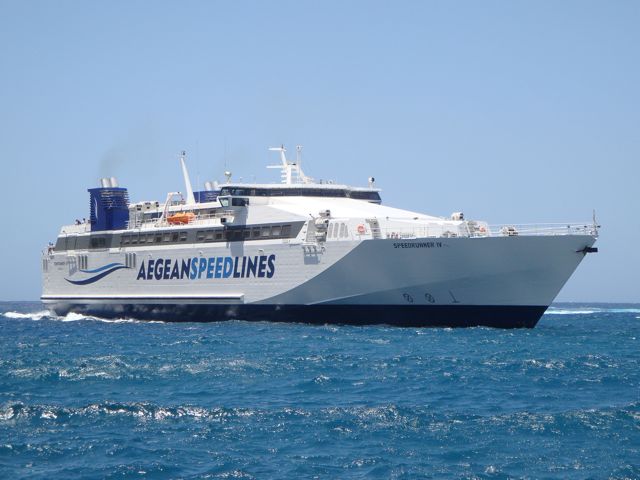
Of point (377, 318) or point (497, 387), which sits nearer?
point (497, 387)

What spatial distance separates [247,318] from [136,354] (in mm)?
14712

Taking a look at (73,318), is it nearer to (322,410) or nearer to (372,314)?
(372,314)

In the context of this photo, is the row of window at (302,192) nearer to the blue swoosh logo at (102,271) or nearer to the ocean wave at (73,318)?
the ocean wave at (73,318)

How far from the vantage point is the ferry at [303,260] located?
36.6 m

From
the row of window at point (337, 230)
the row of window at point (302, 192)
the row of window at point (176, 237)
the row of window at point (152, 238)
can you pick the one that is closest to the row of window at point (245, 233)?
the row of window at point (176, 237)

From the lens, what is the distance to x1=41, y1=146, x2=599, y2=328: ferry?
36562mm

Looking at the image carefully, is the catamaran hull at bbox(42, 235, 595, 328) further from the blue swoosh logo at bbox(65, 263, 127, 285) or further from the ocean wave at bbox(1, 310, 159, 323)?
the blue swoosh logo at bbox(65, 263, 127, 285)

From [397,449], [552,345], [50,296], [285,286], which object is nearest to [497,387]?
[397,449]

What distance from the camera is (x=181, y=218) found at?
156 feet

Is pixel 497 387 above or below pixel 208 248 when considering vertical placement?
below

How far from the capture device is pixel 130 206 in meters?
Answer: 51.4

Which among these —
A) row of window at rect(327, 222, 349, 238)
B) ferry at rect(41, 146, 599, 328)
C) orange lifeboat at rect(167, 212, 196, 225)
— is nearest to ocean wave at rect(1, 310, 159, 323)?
ferry at rect(41, 146, 599, 328)

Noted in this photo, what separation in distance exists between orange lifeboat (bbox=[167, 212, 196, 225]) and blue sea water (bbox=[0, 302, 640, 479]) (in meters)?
16.2

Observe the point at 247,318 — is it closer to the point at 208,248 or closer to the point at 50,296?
the point at 208,248
